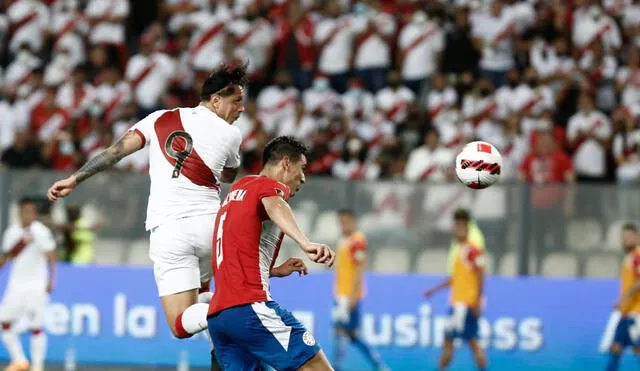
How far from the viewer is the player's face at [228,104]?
30.9 feet

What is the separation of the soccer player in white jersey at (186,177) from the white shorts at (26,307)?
681 cm

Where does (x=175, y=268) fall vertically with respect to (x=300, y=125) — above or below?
below

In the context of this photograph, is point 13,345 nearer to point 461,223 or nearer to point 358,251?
point 358,251

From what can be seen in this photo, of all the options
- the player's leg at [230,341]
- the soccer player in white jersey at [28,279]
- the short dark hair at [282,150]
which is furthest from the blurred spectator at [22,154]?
the player's leg at [230,341]

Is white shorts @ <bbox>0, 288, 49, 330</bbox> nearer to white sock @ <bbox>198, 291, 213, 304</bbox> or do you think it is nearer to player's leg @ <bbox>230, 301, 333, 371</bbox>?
white sock @ <bbox>198, 291, 213, 304</bbox>

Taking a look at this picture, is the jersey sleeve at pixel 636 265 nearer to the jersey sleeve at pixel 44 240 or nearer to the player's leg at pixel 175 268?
the jersey sleeve at pixel 44 240

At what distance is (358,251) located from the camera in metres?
16.7

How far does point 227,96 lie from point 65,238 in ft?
28.2

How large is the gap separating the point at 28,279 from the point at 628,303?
6.81m

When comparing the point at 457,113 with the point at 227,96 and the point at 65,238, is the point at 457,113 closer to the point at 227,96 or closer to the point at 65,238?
the point at 65,238

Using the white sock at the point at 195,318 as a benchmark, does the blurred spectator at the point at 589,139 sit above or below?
above

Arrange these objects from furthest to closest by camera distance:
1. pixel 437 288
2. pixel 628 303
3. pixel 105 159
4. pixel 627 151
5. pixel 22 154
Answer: pixel 22 154, pixel 627 151, pixel 437 288, pixel 628 303, pixel 105 159

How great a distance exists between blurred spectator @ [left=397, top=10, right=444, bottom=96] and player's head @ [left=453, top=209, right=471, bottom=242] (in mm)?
3644

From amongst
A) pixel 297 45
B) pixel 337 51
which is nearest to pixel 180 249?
pixel 337 51
